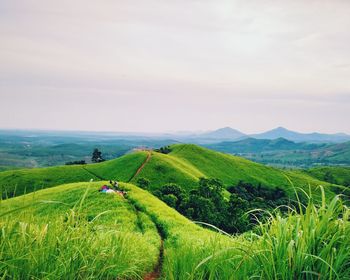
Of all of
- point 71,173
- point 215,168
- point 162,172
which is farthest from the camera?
point 215,168

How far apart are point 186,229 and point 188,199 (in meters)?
28.2

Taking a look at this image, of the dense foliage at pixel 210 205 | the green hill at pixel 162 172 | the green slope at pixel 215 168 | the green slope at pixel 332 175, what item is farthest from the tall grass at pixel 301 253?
the green slope at pixel 332 175

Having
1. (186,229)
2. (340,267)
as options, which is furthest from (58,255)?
(186,229)

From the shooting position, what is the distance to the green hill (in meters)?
86.1

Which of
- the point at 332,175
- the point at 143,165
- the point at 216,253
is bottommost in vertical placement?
the point at 332,175

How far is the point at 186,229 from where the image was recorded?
2306cm

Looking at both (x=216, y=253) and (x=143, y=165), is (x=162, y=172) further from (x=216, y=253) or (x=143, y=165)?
(x=216, y=253)

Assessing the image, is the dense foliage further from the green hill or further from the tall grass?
the tall grass

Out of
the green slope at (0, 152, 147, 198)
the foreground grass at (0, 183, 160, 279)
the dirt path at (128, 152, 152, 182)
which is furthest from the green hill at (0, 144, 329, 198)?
the foreground grass at (0, 183, 160, 279)

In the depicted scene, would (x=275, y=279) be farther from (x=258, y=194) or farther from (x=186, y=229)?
(x=258, y=194)

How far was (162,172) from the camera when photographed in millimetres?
87500

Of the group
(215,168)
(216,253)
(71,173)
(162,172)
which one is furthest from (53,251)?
(215,168)

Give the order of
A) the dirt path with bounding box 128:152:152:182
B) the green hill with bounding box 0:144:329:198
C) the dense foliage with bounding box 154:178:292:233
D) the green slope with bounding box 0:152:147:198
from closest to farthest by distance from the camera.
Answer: the dense foliage with bounding box 154:178:292:233
the dirt path with bounding box 128:152:152:182
the green hill with bounding box 0:144:329:198
the green slope with bounding box 0:152:147:198

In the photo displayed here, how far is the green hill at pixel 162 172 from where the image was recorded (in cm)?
8606
